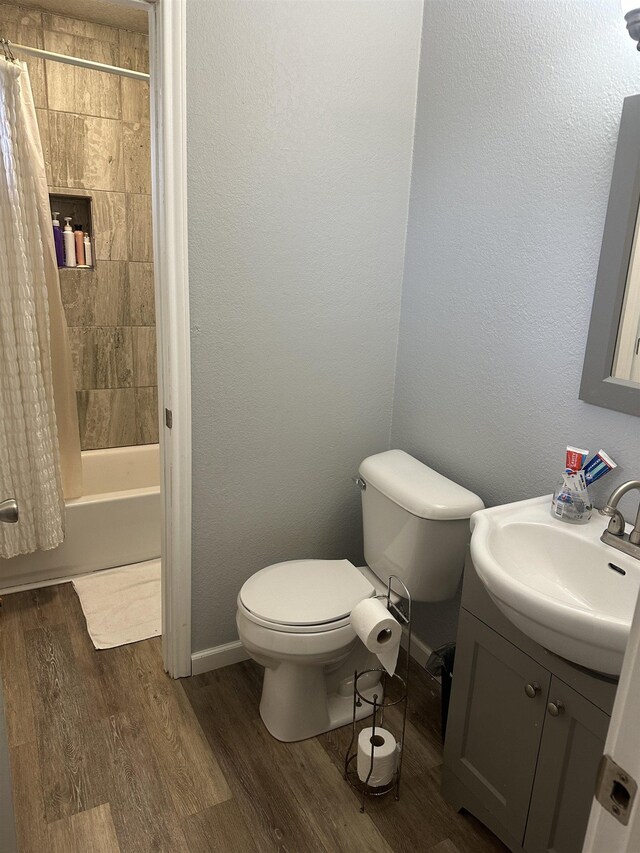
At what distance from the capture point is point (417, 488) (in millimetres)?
1824

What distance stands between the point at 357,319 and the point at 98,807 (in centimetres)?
163

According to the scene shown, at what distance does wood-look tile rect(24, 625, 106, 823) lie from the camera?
5.33 ft

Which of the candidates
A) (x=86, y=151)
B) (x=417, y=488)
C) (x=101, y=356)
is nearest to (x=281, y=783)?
(x=417, y=488)

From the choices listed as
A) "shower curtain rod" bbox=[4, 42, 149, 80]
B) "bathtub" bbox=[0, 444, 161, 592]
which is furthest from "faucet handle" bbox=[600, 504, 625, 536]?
"shower curtain rod" bbox=[4, 42, 149, 80]

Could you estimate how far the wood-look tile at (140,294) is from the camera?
10.2 feet

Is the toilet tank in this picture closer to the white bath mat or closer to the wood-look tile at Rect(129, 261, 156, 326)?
the white bath mat

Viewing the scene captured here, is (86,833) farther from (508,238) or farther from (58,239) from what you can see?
(58,239)

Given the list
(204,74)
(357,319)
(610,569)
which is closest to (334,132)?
(204,74)

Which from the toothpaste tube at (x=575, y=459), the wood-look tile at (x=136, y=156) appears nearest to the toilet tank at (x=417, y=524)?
the toothpaste tube at (x=575, y=459)

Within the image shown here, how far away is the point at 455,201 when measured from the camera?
1.90 m

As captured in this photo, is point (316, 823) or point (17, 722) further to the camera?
point (17, 722)

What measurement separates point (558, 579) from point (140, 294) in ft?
8.25

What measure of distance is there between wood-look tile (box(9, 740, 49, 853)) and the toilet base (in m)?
0.65

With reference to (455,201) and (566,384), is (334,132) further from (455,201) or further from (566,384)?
(566,384)
